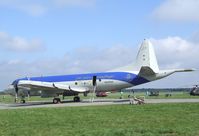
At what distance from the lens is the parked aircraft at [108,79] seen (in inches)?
2067

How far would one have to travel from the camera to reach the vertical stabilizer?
5406 cm

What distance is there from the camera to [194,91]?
87.1 m

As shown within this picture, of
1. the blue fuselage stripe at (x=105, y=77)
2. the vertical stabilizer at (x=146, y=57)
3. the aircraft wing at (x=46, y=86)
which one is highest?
the vertical stabilizer at (x=146, y=57)

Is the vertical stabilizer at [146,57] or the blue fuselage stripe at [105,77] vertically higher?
the vertical stabilizer at [146,57]

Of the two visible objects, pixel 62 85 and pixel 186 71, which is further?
pixel 62 85

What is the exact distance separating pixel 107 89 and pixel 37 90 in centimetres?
975

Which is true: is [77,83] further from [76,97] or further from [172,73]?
[172,73]

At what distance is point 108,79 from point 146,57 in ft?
19.0

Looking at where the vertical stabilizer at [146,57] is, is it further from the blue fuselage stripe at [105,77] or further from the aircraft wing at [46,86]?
the aircraft wing at [46,86]

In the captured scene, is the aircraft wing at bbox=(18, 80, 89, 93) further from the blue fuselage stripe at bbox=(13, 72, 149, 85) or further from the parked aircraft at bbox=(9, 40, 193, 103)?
the blue fuselage stripe at bbox=(13, 72, 149, 85)

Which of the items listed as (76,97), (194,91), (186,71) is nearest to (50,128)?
(186,71)

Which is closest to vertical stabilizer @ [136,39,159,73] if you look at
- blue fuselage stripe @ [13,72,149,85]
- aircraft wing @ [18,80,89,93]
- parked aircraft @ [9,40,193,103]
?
parked aircraft @ [9,40,193,103]

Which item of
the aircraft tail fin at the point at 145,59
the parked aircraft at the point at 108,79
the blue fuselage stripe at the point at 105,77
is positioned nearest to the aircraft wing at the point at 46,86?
the parked aircraft at the point at 108,79

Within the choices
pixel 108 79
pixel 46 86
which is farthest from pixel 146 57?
pixel 46 86
